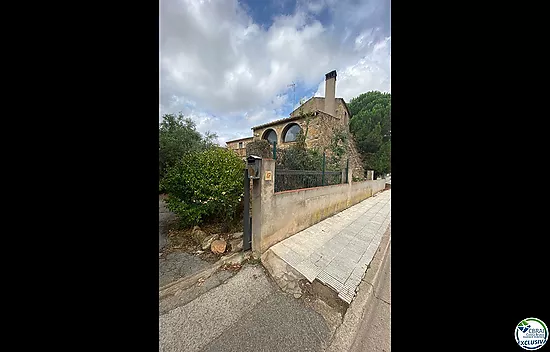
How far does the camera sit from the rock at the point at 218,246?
3.00 m

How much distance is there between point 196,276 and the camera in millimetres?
2410

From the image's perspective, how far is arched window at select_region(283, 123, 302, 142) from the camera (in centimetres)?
1060

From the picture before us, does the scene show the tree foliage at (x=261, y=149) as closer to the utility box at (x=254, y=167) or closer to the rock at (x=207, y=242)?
the utility box at (x=254, y=167)

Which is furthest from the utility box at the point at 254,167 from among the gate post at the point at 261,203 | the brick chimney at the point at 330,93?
the brick chimney at the point at 330,93

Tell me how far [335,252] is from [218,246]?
1872mm

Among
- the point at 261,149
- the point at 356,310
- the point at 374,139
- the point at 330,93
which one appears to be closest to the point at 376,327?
the point at 356,310

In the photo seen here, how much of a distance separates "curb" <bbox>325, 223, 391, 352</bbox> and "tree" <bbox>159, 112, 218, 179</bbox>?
612cm

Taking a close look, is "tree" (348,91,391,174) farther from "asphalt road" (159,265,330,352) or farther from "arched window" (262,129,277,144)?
"asphalt road" (159,265,330,352)

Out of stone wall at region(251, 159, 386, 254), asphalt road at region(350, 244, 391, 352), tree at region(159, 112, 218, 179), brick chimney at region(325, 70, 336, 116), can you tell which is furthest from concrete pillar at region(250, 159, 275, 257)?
brick chimney at region(325, 70, 336, 116)

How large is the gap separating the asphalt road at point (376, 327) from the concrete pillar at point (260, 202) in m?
1.54

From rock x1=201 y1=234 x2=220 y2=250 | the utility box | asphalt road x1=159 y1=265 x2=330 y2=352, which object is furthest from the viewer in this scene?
rock x1=201 y1=234 x2=220 y2=250

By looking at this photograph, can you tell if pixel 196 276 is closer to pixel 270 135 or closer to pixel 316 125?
pixel 316 125
